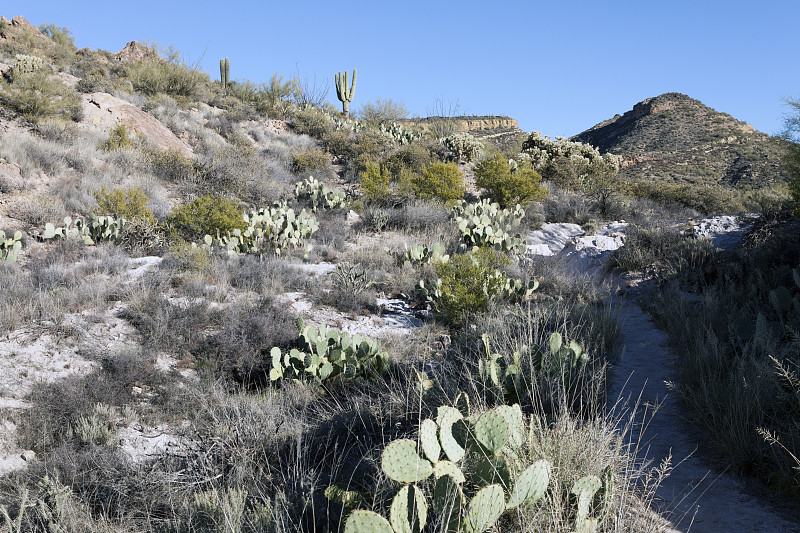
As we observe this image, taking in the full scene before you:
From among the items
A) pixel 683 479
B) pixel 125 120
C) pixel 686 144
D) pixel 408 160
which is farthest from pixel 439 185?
pixel 686 144

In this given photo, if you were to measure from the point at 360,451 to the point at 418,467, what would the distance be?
1198 millimetres

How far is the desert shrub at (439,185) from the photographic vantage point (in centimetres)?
1375

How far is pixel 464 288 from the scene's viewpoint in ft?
22.6

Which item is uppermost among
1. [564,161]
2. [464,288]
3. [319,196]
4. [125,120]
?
[125,120]

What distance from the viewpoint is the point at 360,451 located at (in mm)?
3465

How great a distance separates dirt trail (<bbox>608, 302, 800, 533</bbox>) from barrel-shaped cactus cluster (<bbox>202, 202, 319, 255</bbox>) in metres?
6.30

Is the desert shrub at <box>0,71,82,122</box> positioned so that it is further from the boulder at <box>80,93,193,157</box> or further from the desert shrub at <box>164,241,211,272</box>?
the desert shrub at <box>164,241,211,272</box>

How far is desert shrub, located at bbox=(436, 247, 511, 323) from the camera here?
6.82 metres

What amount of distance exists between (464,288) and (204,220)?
5.55 m

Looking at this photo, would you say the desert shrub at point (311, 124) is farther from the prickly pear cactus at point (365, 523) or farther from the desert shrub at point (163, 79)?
the prickly pear cactus at point (365, 523)

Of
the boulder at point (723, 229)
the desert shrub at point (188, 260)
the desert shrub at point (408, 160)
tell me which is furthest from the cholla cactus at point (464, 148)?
the desert shrub at point (188, 260)

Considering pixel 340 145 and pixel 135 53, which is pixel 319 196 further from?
pixel 135 53

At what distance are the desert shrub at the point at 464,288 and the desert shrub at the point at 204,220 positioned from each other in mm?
4665

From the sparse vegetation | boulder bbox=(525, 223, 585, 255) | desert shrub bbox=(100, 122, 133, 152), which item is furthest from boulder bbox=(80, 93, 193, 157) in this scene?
boulder bbox=(525, 223, 585, 255)
